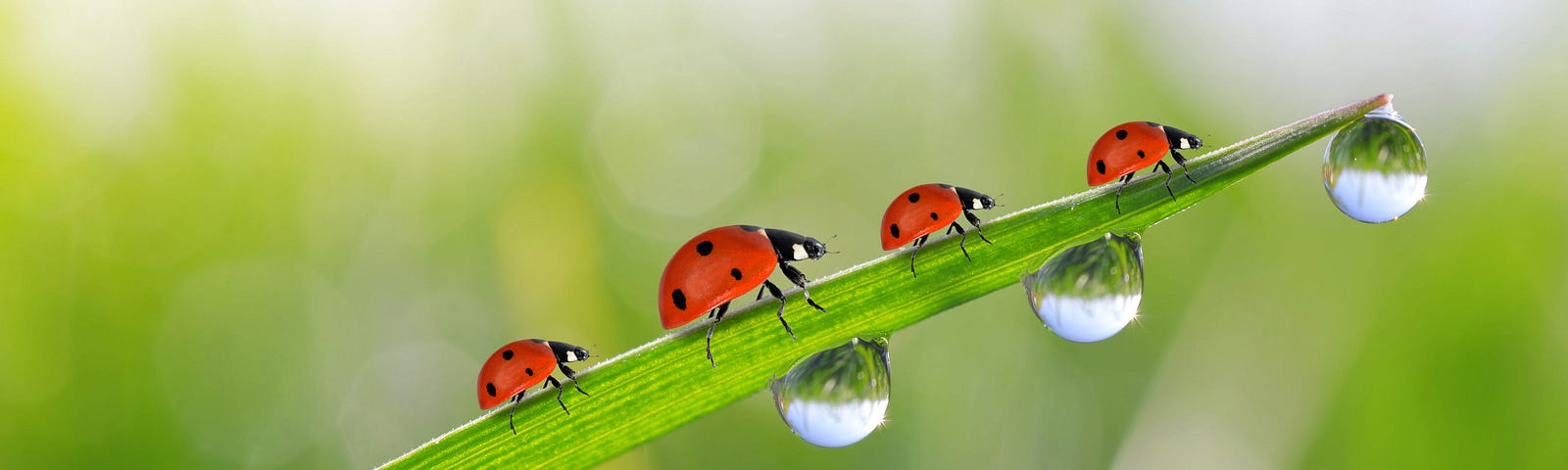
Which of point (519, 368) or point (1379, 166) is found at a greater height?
point (1379, 166)

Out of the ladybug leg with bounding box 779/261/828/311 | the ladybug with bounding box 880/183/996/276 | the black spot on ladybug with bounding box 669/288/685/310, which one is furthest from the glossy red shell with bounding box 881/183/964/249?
the black spot on ladybug with bounding box 669/288/685/310

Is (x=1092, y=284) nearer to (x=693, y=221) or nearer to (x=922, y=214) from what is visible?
(x=922, y=214)

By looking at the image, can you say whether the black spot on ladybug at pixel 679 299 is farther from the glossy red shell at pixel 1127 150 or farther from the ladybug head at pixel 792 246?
the glossy red shell at pixel 1127 150

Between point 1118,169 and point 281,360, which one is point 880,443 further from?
point 281,360

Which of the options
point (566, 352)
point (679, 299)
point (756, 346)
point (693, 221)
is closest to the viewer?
point (756, 346)

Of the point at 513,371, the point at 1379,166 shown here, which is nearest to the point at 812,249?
the point at 513,371

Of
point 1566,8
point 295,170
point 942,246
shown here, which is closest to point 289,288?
point 295,170
